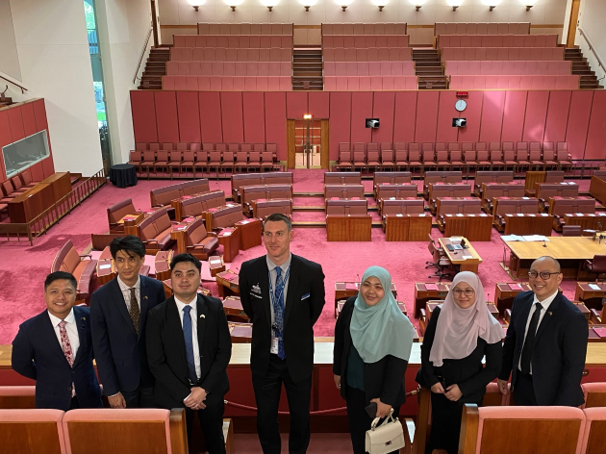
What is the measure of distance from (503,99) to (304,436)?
51.6 ft

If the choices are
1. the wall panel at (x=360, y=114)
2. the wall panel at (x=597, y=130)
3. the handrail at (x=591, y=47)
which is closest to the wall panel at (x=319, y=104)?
the wall panel at (x=360, y=114)

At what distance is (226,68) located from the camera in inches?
691

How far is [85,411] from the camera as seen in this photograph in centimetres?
271

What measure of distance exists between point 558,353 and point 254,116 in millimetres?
14769

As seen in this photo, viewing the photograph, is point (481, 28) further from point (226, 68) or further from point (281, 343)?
point (281, 343)

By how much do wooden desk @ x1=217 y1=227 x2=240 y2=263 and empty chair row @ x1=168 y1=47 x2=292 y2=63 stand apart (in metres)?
9.68

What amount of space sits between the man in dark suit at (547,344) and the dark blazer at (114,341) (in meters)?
2.31

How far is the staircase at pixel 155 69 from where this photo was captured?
1744 centimetres

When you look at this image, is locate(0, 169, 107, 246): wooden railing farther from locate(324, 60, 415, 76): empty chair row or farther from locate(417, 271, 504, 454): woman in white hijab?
locate(417, 271, 504, 454): woman in white hijab

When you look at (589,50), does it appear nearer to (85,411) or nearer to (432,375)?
(432,375)

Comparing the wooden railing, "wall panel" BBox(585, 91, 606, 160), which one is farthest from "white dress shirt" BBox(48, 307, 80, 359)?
"wall panel" BBox(585, 91, 606, 160)

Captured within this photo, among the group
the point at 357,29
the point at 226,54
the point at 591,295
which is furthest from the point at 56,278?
the point at 357,29

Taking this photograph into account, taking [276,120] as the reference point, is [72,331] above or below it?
below

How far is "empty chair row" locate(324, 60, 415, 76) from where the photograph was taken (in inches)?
688
